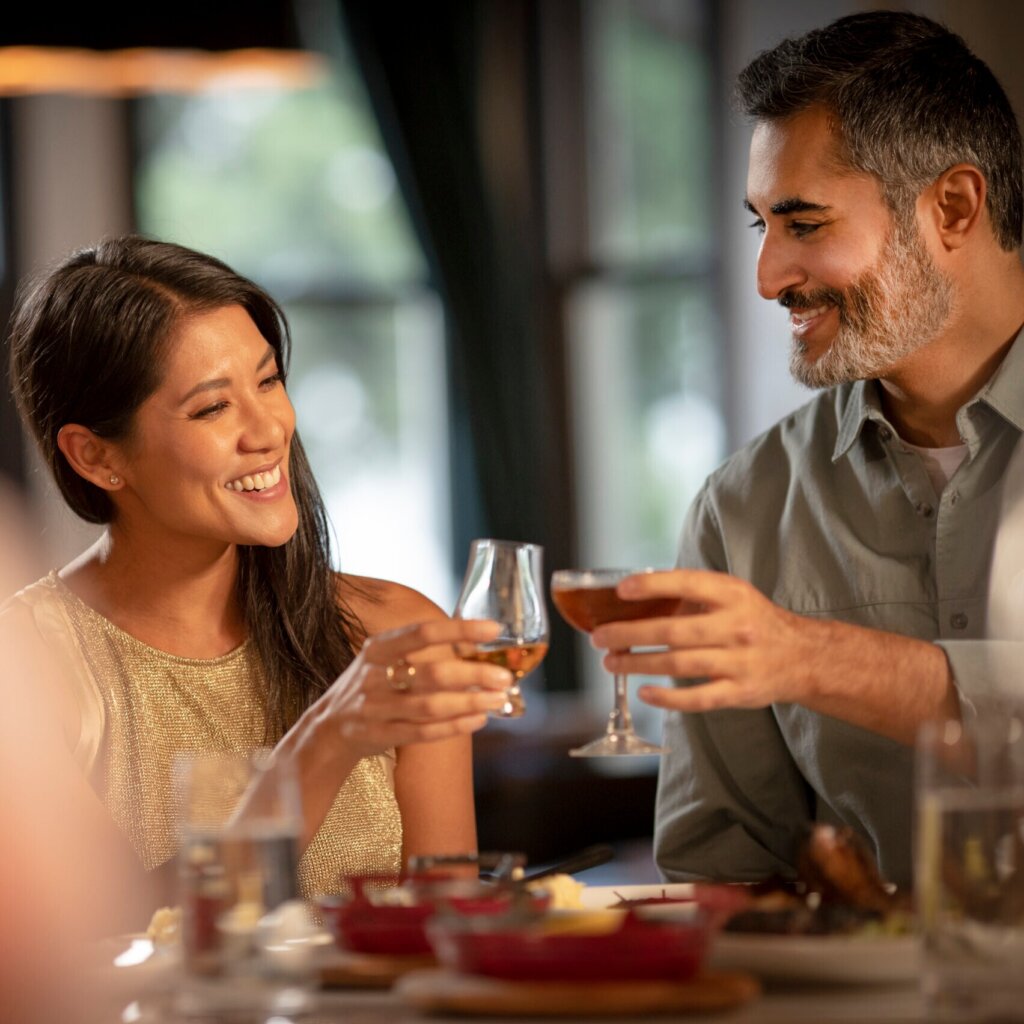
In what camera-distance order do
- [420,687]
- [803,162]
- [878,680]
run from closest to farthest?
[420,687]
[878,680]
[803,162]

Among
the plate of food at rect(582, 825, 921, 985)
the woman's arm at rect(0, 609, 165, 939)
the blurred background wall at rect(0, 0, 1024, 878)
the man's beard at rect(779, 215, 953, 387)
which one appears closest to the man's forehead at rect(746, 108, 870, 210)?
the man's beard at rect(779, 215, 953, 387)

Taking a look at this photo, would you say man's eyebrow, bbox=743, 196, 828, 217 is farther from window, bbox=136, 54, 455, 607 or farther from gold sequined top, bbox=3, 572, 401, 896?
window, bbox=136, 54, 455, 607

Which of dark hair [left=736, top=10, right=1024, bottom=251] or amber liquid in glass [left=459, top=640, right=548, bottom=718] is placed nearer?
amber liquid in glass [left=459, top=640, right=548, bottom=718]

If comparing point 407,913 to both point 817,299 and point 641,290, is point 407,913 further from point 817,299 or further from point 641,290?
point 641,290

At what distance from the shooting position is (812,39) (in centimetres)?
267

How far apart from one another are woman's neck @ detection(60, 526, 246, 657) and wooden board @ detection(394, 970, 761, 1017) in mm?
1514

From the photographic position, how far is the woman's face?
254 cm

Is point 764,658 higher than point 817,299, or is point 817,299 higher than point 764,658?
point 817,299

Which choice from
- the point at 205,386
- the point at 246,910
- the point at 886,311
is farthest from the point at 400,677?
the point at 886,311

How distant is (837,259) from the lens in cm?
259

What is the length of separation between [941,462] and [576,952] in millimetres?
1563

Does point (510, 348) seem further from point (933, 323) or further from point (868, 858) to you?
point (868, 858)

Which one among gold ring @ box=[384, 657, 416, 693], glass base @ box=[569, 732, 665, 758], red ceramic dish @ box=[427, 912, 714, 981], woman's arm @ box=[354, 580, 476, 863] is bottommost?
woman's arm @ box=[354, 580, 476, 863]

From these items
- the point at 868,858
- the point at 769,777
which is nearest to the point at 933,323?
the point at 769,777
